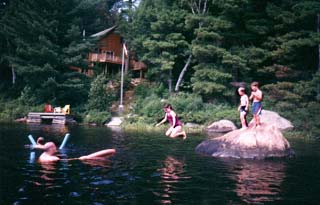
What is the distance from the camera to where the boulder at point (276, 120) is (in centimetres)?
3428

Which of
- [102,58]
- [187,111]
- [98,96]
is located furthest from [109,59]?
[187,111]

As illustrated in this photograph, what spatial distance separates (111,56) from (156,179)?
4733cm

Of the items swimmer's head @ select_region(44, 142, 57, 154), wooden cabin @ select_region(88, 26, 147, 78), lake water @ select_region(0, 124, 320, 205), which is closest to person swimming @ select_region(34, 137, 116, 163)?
swimmer's head @ select_region(44, 142, 57, 154)

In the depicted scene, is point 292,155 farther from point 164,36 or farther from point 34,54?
point 34,54

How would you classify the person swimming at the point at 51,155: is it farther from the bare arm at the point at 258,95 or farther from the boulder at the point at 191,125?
the boulder at the point at 191,125

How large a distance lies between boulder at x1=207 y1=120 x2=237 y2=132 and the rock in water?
14609mm

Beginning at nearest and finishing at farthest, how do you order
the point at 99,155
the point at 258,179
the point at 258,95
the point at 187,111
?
the point at 258,179
the point at 99,155
the point at 258,95
the point at 187,111

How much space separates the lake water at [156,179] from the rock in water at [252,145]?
820mm

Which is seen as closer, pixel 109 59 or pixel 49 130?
pixel 49 130

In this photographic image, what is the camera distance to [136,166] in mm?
15516

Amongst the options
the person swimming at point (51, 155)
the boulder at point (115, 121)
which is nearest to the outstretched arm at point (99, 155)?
the person swimming at point (51, 155)

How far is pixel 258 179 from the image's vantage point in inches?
535

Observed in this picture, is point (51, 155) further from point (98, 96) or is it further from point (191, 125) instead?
point (98, 96)

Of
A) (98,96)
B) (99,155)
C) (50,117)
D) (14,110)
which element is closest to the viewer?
(99,155)
